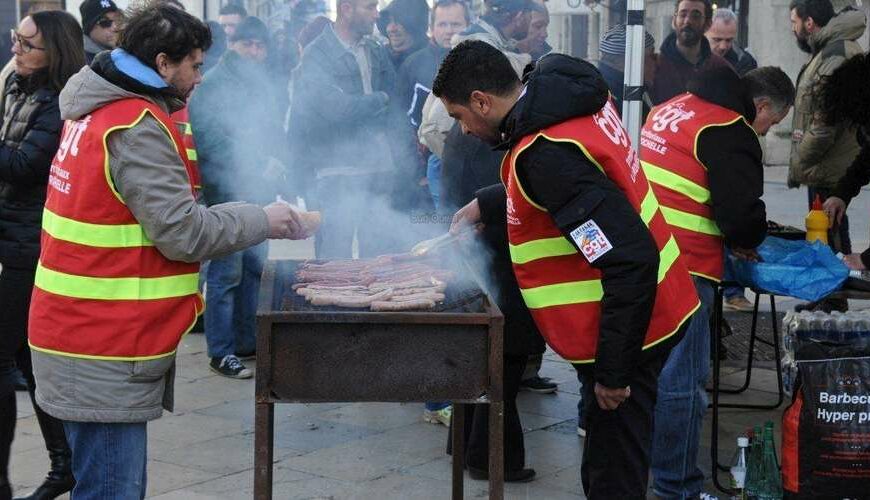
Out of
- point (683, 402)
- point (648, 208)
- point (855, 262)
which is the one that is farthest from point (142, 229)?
point (855, 262)

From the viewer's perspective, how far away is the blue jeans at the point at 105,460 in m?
3.53

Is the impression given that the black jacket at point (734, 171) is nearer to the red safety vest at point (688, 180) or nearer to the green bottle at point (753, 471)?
the red safety vest at point (688, 180)

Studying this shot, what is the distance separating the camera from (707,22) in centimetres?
854

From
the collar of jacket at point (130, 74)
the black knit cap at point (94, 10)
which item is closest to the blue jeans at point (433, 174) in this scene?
the black knit cap at point (94, 10)

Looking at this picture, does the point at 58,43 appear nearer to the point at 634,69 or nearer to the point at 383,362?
the point at 383,362

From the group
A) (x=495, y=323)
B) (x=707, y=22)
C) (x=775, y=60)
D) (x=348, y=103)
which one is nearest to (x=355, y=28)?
(x=348, y=103)

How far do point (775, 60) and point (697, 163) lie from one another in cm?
1519

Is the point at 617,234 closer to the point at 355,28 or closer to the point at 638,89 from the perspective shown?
the point at 638,89

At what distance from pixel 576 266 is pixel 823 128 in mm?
4630

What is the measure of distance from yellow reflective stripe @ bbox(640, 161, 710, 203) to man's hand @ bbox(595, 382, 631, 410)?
4.16 feet

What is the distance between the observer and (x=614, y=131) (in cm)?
357

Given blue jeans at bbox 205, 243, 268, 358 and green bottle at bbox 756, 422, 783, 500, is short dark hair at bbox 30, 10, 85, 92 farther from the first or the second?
green bottle at bbox 756, 422, 783, 500

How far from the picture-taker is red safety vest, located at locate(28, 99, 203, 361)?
3.43 meters

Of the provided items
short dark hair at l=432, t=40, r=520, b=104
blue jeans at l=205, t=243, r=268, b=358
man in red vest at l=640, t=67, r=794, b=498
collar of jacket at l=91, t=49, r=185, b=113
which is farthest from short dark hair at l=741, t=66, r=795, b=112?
blue jeans at l=205, t=243, r=268, b=358
